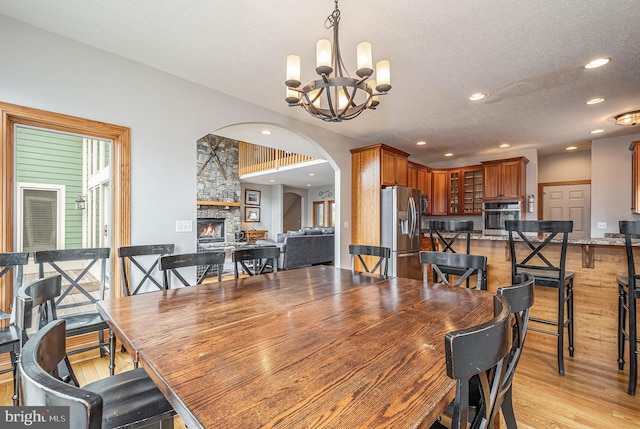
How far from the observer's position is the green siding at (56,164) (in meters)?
2.62

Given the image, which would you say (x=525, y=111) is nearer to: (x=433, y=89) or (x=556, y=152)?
(x=433, y=89)

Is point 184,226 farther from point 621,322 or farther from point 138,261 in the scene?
point 621,322

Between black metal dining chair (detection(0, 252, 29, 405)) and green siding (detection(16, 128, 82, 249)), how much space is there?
750mm

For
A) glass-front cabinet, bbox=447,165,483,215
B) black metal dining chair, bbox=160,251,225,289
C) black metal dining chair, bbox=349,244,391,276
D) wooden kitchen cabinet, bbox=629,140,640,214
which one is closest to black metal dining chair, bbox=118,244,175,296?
black metal dining chair, bbox=160,251,225,289

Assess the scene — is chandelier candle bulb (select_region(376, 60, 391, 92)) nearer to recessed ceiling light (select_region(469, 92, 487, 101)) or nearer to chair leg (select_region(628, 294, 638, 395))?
recessed ceiling light (select_region(469, 92, 487, 101))

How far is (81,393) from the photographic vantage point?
1.64ft

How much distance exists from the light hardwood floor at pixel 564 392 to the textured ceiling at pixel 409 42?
8.39 ft

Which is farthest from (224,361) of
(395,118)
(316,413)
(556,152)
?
(556,152)

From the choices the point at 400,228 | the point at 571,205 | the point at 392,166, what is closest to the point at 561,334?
the point at 400,228

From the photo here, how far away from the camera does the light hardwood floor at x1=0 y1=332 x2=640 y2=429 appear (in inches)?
68.1

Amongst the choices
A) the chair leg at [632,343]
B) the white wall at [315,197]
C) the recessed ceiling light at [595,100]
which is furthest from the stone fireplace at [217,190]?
the chair leg at [632,343]

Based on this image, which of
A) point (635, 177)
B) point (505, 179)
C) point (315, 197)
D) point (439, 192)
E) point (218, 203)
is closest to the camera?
point (635, 177)

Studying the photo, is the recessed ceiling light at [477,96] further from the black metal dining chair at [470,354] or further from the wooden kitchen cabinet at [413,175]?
the black metal dining chair at [470,354]

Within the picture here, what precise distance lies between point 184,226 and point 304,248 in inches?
142
